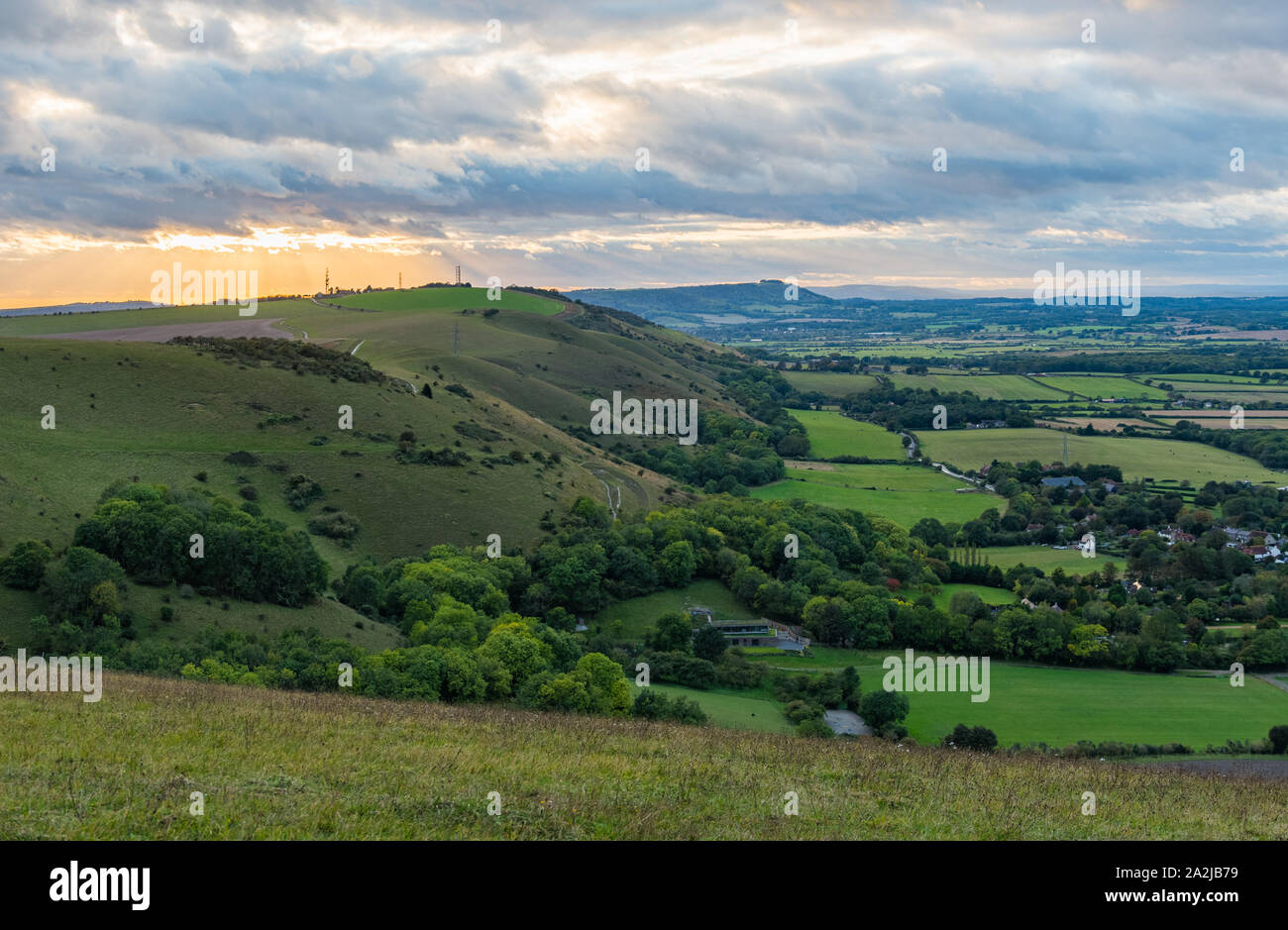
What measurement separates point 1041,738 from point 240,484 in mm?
61166

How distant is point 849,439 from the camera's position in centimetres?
16825

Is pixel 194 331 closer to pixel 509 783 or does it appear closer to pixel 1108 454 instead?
pixel 1108 454

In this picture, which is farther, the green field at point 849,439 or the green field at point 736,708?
the green field at point 849,439

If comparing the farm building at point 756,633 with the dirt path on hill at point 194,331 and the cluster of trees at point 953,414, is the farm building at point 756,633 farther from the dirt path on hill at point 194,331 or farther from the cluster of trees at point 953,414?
the cluster of trees at point 953,414

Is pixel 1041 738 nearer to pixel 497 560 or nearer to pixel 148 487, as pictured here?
pixel 497 560

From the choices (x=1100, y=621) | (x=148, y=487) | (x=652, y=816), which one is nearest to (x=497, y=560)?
(x=148, y=487)

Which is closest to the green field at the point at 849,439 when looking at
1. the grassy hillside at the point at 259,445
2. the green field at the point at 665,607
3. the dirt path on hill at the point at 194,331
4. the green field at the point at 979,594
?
the grassy hillside at the point at 259,445

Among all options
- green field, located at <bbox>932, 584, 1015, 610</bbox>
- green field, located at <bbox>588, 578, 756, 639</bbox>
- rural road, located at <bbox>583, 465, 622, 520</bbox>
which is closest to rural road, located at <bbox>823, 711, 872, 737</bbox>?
green field, located at <bbox>588, 578, 756, 639</bbox>

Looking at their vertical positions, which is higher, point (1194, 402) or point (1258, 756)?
point (1194, 402)

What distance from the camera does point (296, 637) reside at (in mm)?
45562

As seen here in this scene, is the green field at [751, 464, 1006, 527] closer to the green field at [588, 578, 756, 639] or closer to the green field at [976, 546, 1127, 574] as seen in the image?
the green field at [976, 546, 1127, 574]

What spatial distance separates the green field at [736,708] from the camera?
4631cm

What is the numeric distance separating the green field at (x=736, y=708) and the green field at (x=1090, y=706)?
7.28m

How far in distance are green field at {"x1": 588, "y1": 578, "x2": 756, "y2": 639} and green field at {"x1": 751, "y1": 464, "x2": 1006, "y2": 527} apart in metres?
37.8
